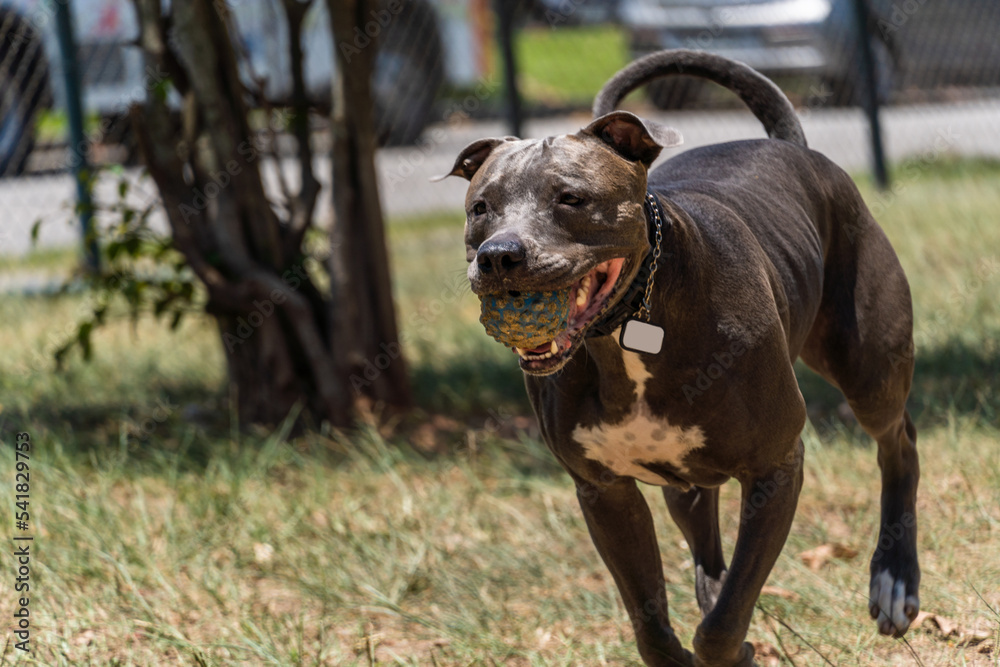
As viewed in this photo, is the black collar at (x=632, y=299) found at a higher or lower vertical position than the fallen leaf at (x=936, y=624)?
higher

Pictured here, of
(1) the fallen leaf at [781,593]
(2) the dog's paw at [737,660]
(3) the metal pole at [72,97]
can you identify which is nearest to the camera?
(2) the dog's paw at [737,660]

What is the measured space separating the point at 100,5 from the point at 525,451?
5.77 meters

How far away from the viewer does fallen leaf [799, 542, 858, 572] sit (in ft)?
12.8

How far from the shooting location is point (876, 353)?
11.4 feet

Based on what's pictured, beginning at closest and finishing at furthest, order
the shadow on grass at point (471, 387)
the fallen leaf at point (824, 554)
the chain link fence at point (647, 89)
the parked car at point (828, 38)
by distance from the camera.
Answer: the fallen leaf at point (824, 554), the shadow on grass at point (471, 387), the chain link fence at point (647, 89), the parked car at point (828, 38)

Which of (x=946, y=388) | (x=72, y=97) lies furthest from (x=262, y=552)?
(x=72, y=97)

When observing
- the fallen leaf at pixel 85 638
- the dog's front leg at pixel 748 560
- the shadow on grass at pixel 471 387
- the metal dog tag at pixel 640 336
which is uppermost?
the metal dog tag at pixel 640 336

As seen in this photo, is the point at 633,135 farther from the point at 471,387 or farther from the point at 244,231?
the point at 471,387

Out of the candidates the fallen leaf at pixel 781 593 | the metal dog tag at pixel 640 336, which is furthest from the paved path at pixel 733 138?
the metal dog tag at pixel 640 336

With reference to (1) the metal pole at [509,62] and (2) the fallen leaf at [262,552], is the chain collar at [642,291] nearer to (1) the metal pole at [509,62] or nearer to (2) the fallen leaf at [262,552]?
(2) the fallen leaf at [262,552]

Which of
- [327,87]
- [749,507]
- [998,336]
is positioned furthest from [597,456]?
[327,87]

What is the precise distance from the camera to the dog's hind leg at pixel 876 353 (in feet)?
11.4

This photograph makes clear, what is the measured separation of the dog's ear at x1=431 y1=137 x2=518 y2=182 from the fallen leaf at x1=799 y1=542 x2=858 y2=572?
1.86 m

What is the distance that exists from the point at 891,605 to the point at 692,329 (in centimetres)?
124
